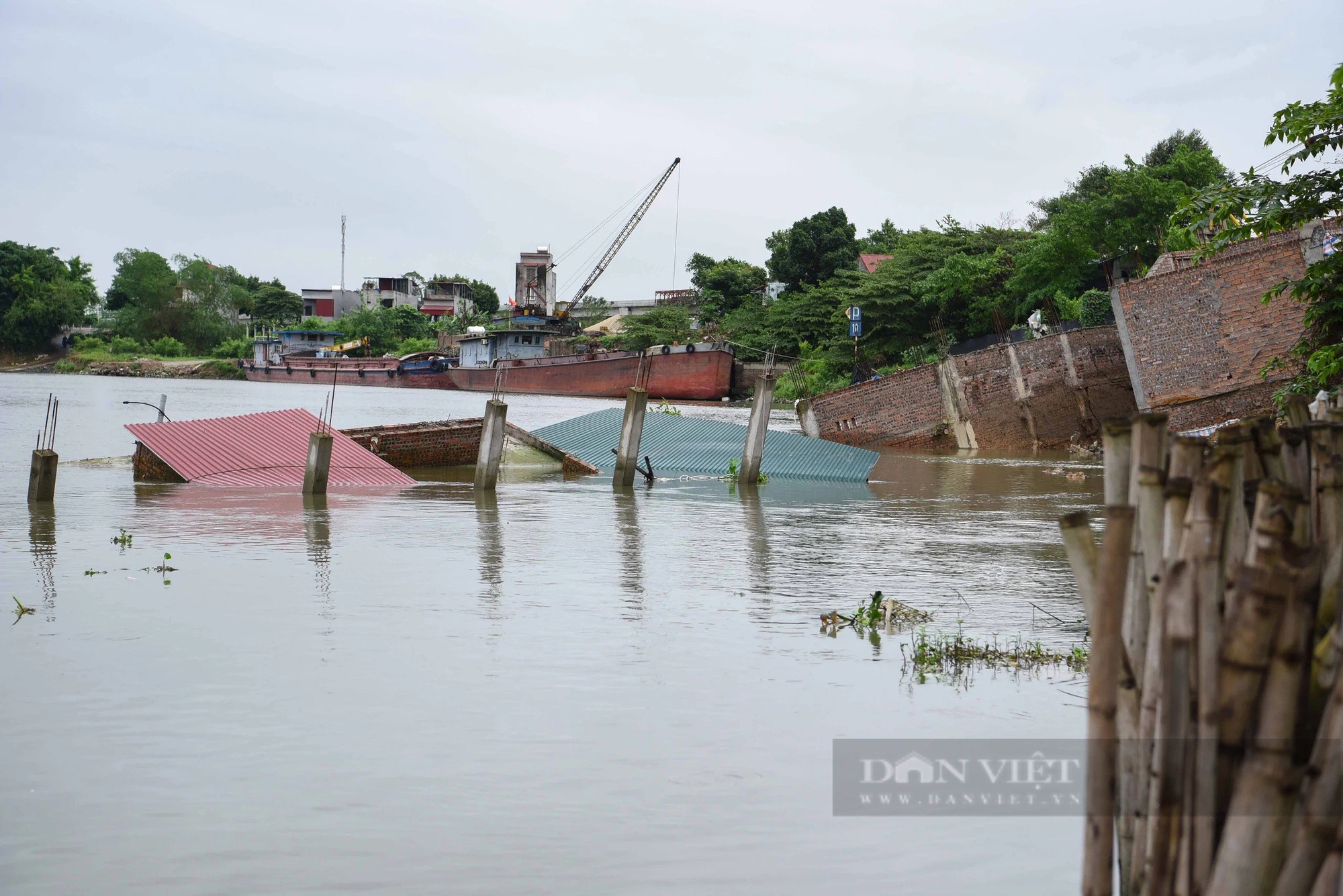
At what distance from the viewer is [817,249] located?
6781 centimetres

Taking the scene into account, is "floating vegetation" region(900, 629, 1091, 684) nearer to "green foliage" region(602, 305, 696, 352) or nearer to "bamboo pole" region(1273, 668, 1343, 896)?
"bamboo pole" region(1273, 668, 1343, 896)

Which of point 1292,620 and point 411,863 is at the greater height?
point 1292,620

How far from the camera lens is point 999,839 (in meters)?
4.97

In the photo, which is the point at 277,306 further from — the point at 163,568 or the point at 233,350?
the point at 163,568

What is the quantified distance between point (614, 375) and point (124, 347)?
165ft

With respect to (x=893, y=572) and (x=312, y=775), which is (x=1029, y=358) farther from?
(x=312, y=775)

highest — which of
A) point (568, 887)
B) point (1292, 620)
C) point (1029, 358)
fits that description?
point (1029, 358)

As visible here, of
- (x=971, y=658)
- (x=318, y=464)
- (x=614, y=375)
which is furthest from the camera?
(x=614, y=375)

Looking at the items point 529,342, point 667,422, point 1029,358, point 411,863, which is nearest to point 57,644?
point 411,863

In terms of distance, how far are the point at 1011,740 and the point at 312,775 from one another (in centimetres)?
338

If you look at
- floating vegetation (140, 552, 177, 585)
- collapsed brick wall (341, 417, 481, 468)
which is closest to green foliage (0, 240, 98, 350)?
collapsed brick wall (341, 417, 481, 468)

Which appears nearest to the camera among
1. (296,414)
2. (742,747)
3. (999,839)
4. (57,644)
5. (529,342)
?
(999,839)

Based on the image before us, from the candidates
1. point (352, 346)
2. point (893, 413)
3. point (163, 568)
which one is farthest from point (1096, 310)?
point (352, 346)

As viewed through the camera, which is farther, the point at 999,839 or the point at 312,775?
the point at 312,775
